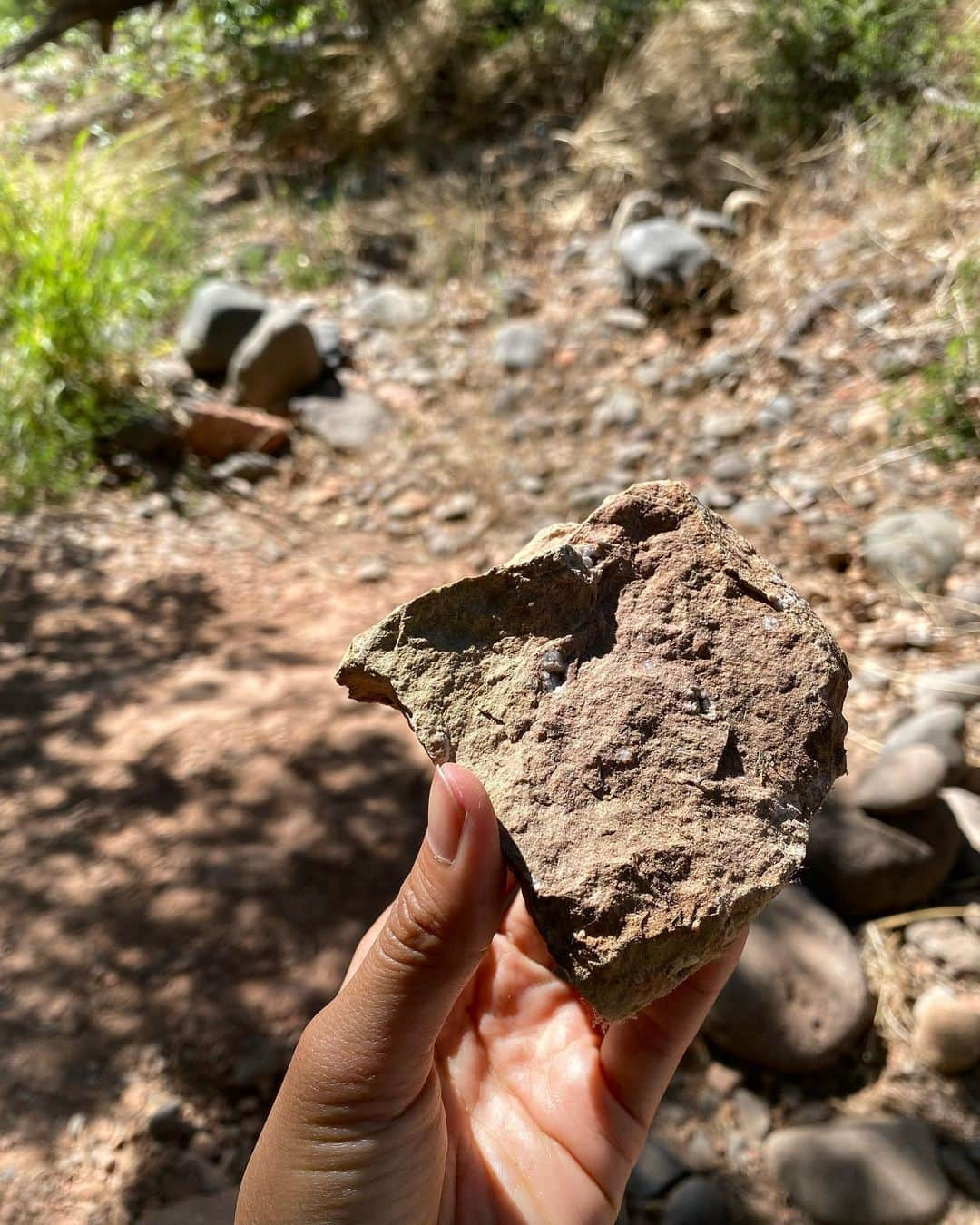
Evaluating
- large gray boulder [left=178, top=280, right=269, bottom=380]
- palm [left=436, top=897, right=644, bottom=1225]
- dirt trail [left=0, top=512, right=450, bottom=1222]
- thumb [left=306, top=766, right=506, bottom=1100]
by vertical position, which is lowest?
dirt trail [left=0, top=512, right=450, bottom=1222]

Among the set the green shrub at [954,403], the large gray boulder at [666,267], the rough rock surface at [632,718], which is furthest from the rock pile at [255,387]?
the rough rock surface at [632,718]

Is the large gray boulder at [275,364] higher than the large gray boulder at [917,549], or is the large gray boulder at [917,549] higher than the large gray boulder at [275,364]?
the large gray boulder at [275,364]

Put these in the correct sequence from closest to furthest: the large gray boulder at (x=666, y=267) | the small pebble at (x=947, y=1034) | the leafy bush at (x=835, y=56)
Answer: the small pebble at (x=947, y=1034) < the large gray boulder at (x=666, y=267) < the leafy bush at (x=835, y=56)

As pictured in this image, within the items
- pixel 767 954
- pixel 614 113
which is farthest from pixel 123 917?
pixel 614 113

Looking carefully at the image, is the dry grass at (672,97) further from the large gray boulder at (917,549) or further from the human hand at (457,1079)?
the human hand at (457,1079)

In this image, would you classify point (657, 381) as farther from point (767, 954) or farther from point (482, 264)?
point (767, 954)

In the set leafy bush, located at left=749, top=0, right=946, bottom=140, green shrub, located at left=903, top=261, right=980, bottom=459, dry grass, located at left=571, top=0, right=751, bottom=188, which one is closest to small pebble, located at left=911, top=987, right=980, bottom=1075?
green shrub, located at left=903, top=261, right=980, bottom=459

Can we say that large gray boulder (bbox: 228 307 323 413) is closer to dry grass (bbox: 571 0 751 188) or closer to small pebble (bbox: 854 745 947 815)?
dry grass (bbox: 571 0 751 188)
